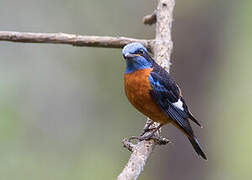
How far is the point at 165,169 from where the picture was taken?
8.16 metres

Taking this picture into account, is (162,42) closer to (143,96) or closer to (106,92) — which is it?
(143,96)

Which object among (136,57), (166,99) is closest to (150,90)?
(166,99)

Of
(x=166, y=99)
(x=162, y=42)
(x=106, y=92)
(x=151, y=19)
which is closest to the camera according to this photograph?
(x=166, y=99)

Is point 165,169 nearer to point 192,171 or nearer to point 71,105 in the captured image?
point 192,171

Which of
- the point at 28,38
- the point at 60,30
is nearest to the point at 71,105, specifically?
the point at 60,30

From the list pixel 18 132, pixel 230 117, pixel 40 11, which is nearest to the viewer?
pixel 18 132

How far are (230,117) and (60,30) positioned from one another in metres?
3.69

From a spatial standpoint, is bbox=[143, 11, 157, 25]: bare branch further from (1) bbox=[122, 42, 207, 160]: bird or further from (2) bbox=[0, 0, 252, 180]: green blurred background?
(2) bbox=[0, 0, 252, 180]: green blurred background

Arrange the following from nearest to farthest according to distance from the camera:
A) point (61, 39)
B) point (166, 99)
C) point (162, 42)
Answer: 1. point (166, 99)
2. point (61, 39)
3. point (162, 42)

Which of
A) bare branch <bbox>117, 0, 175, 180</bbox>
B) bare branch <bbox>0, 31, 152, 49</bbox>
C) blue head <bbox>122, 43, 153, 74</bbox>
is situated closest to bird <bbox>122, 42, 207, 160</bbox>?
blue head <bbox>122, 43, 153, 74</bbox>

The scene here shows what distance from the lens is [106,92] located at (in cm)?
962

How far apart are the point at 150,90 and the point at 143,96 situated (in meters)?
0.09

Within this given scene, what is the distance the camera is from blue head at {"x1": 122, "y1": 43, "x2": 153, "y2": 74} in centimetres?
459

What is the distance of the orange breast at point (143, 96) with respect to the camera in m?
4.64
